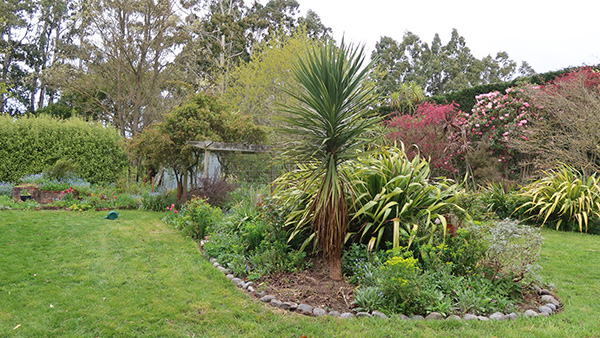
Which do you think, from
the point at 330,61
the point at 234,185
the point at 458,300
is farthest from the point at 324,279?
the point at 234,185

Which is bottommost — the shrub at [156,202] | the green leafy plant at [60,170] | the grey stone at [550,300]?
the grey stone at [550,300]

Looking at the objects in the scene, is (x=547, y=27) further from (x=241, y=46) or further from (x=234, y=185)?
(x=241, y=46)

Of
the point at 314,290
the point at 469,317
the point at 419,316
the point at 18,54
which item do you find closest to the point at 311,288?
the point at 314,290

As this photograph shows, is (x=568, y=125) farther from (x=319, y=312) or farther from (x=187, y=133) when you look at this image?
(x=187, y=133)

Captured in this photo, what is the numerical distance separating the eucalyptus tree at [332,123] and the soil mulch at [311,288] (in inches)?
7.1

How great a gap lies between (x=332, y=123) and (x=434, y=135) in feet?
23.1

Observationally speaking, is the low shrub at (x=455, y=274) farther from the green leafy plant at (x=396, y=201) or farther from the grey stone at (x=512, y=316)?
the green leafy plant at (x=396, y=201)

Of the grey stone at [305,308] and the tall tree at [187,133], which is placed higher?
the tall tree at [187,133]

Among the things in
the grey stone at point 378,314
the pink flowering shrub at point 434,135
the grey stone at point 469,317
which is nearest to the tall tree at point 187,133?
the pink flowering shrub at point 434,135

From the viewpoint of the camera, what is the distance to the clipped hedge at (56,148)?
11102 mm

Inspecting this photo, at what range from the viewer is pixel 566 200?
7.06m

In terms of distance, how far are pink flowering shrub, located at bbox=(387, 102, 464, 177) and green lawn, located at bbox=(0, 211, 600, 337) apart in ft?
14.1

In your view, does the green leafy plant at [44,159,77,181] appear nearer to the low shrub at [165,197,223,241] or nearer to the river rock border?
the low shrub at [165,197,223,241]

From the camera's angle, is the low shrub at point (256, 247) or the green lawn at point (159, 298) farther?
the low shrub at point (256, 247)
